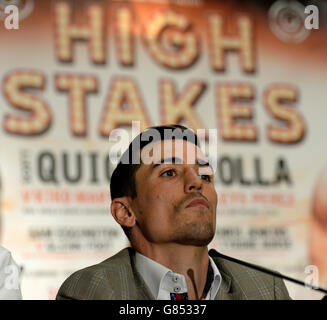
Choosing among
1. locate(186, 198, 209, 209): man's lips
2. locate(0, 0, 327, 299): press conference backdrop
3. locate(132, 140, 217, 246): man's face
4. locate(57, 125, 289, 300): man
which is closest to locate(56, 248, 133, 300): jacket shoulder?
locate(57, 125, 289, 300): man

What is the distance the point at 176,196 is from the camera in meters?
1.75

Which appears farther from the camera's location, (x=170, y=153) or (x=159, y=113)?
(x=159, y=113)

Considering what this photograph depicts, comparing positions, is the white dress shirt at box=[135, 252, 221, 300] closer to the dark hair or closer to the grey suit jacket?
the grey suit jacket

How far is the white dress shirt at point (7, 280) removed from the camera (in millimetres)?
1712

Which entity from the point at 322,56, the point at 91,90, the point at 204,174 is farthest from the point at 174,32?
the point at 204,174

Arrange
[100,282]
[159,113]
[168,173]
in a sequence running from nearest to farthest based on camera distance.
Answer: [100,282]
[168,173]
[159,113]

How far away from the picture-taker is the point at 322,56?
3.13 m

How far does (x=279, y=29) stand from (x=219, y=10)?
0.91 feet

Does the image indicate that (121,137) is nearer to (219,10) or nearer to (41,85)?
(41,85)

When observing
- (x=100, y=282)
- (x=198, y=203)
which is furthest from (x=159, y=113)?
(x=100, y=282)

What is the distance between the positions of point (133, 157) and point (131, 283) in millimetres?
333

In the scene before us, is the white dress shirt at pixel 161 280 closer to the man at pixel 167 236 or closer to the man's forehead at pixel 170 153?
the man at pixel 167 236

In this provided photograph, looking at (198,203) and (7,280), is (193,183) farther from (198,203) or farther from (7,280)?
(7,280)

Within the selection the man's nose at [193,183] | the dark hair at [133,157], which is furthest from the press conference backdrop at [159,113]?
the man's nose at [193,183]
